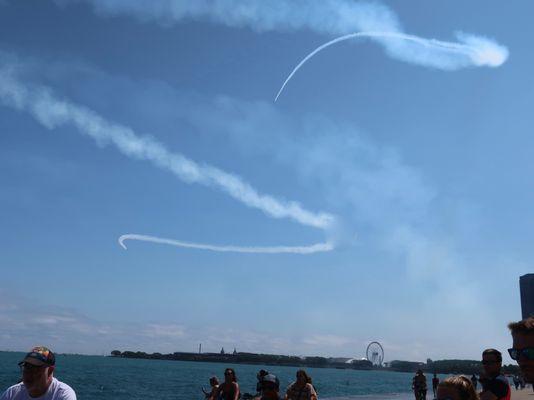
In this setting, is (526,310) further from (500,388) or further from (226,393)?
(500,388)

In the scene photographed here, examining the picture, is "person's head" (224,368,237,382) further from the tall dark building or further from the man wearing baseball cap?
the tall dark building

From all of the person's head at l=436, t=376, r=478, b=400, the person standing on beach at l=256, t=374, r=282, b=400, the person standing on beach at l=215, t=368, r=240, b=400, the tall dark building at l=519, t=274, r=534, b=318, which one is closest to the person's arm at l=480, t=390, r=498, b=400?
the person's head at l=436, t=376, r=478, b=400

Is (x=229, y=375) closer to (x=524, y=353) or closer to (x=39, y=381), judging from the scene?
(x=39, y=381)

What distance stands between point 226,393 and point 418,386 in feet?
50.4

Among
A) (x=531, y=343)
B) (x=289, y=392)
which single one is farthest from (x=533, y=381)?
(x=289, y=392)

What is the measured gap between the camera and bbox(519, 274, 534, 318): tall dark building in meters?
45.3

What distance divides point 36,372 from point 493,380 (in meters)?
4.18

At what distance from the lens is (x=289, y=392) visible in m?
10.0

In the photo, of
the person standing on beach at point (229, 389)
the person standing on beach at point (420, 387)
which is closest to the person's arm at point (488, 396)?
the person standing on beach at point (229, 389)

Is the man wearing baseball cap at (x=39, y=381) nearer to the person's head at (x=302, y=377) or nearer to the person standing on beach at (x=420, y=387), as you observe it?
the person's head at (x=302, y=377)

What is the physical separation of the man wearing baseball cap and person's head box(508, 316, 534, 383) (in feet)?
10.9

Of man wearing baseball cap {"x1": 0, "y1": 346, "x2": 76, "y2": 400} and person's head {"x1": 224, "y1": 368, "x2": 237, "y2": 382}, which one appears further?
person's head {"x1": 224, "y1": 368, "x2": 237, "y2": 382}

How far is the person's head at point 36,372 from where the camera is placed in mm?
4492

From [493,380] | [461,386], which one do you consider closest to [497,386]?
[493,380]
